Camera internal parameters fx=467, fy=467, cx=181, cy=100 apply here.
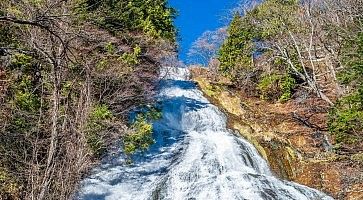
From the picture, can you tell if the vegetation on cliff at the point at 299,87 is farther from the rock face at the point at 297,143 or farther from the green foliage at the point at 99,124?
the green foliage at the point at 99,124

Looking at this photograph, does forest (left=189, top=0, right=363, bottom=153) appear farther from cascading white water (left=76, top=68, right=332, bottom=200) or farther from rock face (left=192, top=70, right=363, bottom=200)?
cascading white water (left=76, top=68, right=332, bottom=200)

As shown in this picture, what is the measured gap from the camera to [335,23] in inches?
923

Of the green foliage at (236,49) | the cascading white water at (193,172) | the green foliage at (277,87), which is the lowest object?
the cascading white water at (193,172)

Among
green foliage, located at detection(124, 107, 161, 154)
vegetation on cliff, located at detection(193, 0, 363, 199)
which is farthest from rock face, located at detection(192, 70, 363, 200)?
green foliage, located at detection(124, 107, 161, 154)

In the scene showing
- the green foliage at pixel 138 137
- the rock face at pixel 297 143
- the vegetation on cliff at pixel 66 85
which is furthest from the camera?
the rock face at pixel 297 143

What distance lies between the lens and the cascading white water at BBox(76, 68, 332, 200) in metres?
13.6

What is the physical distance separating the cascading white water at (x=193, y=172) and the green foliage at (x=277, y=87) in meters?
6.79

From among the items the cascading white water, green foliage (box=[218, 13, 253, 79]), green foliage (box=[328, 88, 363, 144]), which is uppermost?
green foliage (box=[218, 13, 253, 79])

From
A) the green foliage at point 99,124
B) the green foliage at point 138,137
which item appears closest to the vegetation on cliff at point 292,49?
the green foliage at point 138,137

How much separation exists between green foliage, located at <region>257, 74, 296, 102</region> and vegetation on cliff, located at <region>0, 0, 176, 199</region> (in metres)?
7.17

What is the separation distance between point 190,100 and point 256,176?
9.86m

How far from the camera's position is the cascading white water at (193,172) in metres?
13.6

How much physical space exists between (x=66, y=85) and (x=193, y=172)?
7483 mm

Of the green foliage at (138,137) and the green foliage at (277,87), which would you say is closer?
the green foliage at (138,137)
